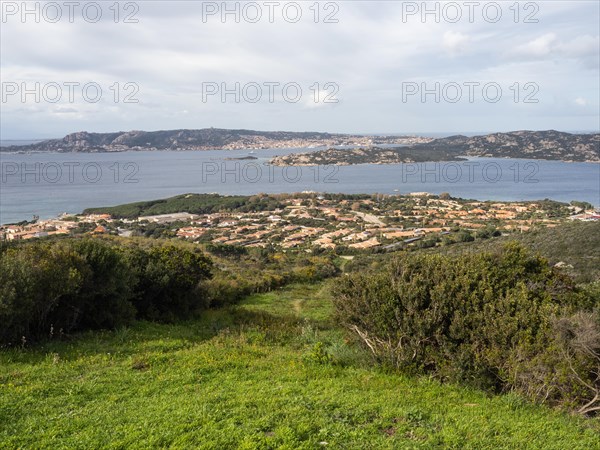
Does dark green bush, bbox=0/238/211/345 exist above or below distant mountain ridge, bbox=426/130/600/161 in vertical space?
below

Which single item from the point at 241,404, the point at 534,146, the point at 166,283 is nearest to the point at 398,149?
the point at 534,146

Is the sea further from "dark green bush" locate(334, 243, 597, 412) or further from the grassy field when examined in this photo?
"dark green bush" locate(334, 243, 597, 412)

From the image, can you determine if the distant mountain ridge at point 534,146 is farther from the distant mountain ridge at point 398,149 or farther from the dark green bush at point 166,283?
the dark green bush at point 166,283

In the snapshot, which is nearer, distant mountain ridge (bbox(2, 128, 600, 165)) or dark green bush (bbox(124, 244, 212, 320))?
dark green bush (bbox(124, 244, 212, 320))

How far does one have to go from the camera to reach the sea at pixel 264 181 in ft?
235

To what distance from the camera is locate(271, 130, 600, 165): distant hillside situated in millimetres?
119000

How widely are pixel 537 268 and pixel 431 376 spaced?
284cm

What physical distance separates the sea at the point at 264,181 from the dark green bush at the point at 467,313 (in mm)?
54334

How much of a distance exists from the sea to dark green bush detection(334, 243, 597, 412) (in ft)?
178

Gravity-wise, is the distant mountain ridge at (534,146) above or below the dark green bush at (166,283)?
above

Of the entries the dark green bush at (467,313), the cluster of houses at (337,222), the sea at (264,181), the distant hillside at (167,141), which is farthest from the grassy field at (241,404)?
the distant hillside at (167,141)

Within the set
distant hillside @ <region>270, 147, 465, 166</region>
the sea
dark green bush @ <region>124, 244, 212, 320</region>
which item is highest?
distant hillside @ <region>270, 147, 465, 166</region>

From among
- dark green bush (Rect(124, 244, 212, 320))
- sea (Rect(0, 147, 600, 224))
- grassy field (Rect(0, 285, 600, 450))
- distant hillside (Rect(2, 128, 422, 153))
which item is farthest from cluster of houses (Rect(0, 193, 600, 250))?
distant hillside (Rect(2, 128, 422, 153))

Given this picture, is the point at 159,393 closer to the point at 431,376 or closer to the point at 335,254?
the point at 431,376
